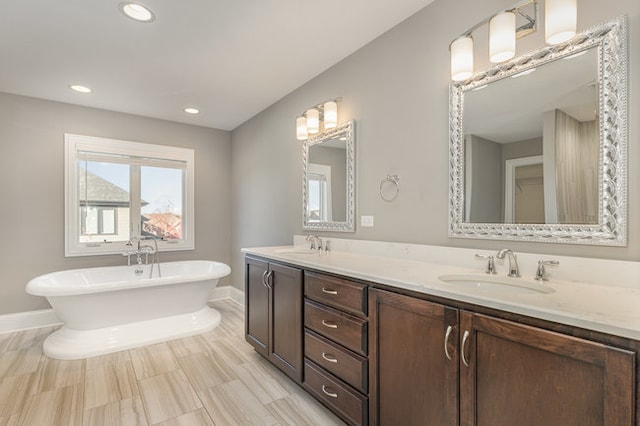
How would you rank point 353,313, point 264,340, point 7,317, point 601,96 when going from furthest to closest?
point 7,317, point 264,340, point 353,313, point 601,96

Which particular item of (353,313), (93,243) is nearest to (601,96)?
(353,313)

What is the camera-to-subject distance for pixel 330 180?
2.79m

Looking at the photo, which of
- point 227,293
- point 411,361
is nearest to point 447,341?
point 411,361

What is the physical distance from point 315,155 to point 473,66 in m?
1.55

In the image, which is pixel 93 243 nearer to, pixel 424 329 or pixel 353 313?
pixel 353 313

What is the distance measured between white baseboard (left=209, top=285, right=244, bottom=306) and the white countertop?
112 inches

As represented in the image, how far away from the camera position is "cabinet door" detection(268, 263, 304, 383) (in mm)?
2074

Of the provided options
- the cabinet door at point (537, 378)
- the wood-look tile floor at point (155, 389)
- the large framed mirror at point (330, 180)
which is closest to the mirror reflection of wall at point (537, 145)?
the cabinet door at point (537, 378)

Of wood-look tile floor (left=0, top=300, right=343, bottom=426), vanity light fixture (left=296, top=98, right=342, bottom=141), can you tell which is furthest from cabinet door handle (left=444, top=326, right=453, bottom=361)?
vanity light fixture (left=296, top=98, right=342, bottom=141)

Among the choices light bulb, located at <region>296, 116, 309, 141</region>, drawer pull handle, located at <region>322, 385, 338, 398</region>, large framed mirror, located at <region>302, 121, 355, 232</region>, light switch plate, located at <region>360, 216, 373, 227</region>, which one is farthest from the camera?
light bulb, located at <region>296, 116, 309, 141</region>

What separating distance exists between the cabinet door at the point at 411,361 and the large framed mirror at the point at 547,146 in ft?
2.18

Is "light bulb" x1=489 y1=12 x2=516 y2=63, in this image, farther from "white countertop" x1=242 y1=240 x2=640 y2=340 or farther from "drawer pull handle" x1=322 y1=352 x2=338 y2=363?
"drawer pull handle" x1=322 y1=352 x2=338 y2=363

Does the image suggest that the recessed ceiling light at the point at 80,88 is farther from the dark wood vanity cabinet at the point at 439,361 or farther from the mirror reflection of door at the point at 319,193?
the dark wood vanity cabinet at the point at 439,361

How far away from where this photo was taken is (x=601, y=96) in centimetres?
130
